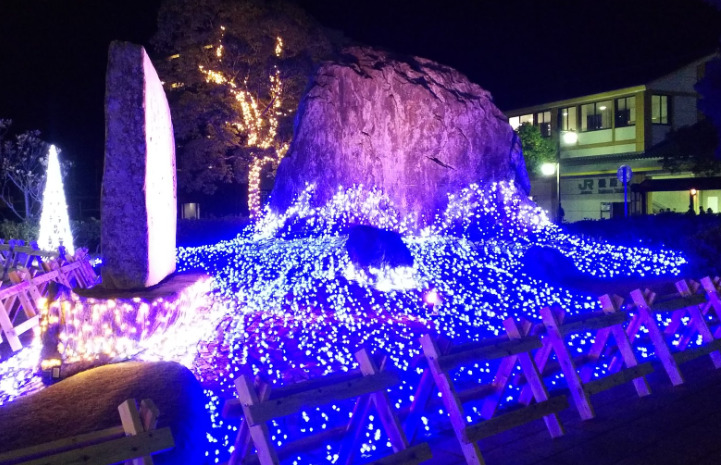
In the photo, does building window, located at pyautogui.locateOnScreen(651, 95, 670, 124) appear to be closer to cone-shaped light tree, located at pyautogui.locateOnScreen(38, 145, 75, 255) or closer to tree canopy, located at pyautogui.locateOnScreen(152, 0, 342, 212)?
tree canopy, located at pyautogui.locateOnScreen(152, 0, 342, 212)

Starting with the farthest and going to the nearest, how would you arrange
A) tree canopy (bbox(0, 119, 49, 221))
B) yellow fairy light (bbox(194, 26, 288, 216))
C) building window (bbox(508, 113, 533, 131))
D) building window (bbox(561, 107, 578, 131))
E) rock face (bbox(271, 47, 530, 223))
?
1. building window (bbox(508, 113, 533, 131))
2. building window (bbox(561, 107, 578, 131))
3. tree canopy (bbox(0, 119, 49, 221))
4. yellow fairy light (bbox(194, 26, 288, 216))
5. rock face (bbox(271, 47, 530, 223))

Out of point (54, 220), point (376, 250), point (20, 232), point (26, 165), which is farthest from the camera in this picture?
point (26, 165)

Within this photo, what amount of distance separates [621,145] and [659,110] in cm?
226

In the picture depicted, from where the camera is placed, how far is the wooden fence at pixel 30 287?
729 centimetres

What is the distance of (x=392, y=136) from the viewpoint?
42.0 ft

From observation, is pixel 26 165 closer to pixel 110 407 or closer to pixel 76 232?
pixel 76 232

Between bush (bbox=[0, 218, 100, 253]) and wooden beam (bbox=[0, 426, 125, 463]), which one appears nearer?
wooden beam (bbox=[0, 426, 125, 463])

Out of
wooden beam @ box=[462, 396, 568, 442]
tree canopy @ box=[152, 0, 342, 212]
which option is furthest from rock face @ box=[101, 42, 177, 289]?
tree canopy @ box=[152, 0, 342, 212]

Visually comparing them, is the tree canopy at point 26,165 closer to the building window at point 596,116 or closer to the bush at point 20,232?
the bush at point 20,232

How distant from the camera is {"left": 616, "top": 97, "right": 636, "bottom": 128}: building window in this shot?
95.8 ft

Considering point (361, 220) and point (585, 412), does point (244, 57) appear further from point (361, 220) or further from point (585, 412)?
point (585, 412)

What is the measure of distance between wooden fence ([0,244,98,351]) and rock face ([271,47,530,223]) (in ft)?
13.9

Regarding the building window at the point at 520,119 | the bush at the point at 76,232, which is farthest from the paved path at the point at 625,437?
the building window at the point at 520,119

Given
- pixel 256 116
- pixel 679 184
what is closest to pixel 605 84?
pixel 679 184
